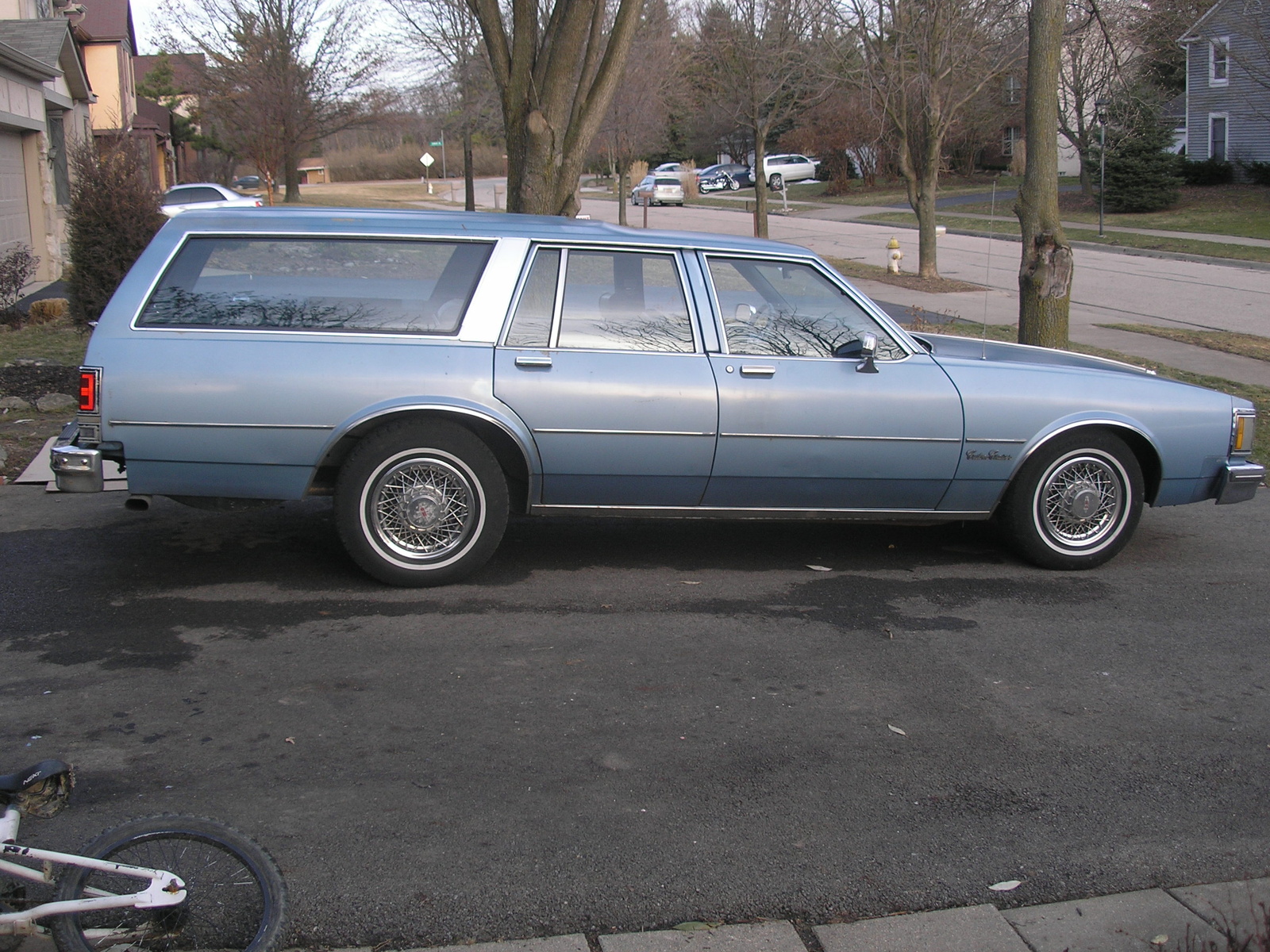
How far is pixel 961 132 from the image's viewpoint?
49500 millimetres

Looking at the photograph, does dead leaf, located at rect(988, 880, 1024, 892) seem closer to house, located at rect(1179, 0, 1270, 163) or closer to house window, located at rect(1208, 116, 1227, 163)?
house, located at rect(1179, 0, 1270, 163)

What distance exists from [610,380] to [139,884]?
332 cm

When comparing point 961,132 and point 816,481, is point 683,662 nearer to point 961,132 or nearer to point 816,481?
point 816,481

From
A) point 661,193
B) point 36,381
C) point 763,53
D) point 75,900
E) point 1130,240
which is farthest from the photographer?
point 661,193

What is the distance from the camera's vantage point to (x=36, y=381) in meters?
10.2

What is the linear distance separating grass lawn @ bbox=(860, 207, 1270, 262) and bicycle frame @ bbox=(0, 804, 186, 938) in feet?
67.3

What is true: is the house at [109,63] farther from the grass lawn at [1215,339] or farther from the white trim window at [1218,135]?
the white trim window at [1218,135]

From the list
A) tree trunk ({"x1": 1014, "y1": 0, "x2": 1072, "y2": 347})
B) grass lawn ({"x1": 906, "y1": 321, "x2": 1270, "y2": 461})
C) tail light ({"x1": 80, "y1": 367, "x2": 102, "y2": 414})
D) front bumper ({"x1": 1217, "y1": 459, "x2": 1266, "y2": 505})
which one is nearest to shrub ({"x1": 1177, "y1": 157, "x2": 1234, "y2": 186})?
grass lawn ({"x1": 906, "y1": 321, "x2": 1270, "y2": 461})

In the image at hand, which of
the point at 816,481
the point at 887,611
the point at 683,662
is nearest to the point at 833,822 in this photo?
the point at 683,662

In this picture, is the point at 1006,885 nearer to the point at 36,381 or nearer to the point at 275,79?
the point at 36,381

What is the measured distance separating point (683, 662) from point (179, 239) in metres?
3.03

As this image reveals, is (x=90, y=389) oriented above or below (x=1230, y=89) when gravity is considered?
below

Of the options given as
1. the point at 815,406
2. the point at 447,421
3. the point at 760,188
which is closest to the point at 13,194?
the point at 760,188

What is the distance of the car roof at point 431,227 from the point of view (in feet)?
18.1
